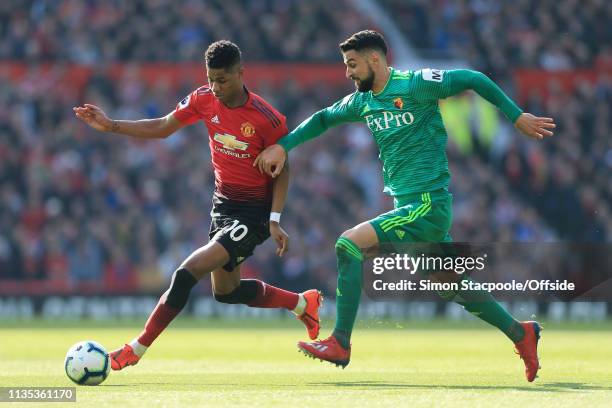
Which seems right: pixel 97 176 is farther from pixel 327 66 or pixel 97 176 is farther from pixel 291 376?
pixel 291 376

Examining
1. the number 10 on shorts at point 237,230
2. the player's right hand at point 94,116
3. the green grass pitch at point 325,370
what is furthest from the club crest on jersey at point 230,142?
the green grass pitch at point 325,370

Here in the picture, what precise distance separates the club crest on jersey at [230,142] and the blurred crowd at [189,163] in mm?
10724

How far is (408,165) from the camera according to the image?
8.59 metres

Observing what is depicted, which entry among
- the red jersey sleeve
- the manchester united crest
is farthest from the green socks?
the red jersey sleeve

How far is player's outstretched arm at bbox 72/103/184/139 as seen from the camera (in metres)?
9.12

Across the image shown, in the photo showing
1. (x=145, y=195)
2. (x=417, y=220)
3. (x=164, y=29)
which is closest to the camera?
(x=417, y=220)

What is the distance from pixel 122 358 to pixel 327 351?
147 centimetres

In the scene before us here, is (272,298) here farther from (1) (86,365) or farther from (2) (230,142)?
(1) (86,365)

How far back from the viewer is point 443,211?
8562 millimetres

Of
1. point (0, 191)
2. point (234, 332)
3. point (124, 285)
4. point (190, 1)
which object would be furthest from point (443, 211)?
point (190, 1)

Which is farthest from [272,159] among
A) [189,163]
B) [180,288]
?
[189,163]

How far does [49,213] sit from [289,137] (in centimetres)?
1221

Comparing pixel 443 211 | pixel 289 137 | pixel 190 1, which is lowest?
pixel 443 211

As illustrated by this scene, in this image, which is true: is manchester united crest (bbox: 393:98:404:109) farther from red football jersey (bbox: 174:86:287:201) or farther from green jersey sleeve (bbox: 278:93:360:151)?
red football jersey (bbox: 174:86:287:201)
